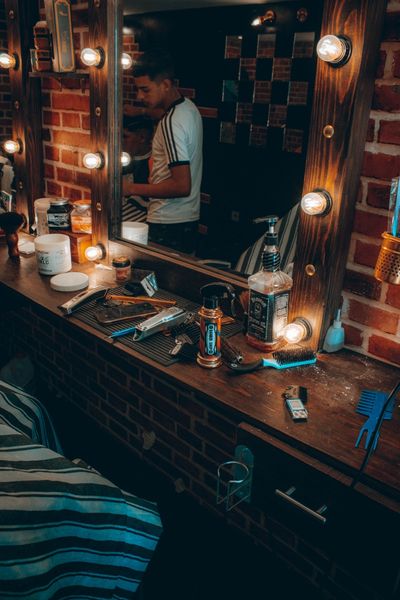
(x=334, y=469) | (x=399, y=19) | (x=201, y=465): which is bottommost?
(x=201, y=465)

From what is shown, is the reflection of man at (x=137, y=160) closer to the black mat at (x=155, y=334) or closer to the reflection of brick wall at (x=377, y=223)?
the black mat at (x=155, y=334)

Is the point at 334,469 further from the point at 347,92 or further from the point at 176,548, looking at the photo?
the point at 176,548

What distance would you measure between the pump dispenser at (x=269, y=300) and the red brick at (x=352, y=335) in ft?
0.67

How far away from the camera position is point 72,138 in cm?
234

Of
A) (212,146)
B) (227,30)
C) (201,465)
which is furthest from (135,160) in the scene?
(201,465)

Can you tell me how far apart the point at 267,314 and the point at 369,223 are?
42 centimetres

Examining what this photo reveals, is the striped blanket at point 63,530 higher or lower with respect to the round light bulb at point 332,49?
lower

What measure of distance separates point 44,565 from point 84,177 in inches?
71.6

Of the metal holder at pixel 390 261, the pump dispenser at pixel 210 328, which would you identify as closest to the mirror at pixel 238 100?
the pump dispenser at pixel 210 328

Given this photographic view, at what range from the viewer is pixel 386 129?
1.33 metres

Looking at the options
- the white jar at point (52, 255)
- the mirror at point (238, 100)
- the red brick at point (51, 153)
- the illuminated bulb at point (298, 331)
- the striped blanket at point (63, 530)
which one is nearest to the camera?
the striped blanket at point (63, 530)

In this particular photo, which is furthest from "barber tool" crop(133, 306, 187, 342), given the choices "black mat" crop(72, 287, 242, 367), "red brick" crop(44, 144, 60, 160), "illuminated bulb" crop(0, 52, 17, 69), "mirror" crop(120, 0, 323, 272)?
"illuminated bulb" crop(0, 52, 17, 69)

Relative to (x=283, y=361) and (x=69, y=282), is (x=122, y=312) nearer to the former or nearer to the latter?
(x=69, y=282)

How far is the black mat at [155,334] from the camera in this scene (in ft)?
5.05
